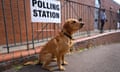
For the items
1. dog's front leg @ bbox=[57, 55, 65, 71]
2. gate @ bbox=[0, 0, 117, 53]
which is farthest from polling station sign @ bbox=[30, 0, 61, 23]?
dog's front leg @ bbox=[57, 55, 65, 71]

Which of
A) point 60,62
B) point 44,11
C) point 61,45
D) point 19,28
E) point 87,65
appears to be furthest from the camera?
point 19,28

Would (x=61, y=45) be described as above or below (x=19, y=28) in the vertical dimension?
below

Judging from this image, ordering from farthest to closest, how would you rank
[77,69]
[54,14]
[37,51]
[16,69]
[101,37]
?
[101,37], [54,14], [37,51], [77,69], [16,69]

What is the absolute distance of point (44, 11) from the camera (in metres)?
5.08

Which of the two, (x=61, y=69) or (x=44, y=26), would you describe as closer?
(x=61, y=69)

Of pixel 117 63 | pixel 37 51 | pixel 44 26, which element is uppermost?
pixel 44 26

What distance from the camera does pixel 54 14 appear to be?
548 cm

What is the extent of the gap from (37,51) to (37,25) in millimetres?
2343

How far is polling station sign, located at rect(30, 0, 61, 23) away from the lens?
4817mm

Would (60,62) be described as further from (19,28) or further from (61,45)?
(19,28)

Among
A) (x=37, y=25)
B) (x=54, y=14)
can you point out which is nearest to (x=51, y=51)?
Result: (x=54, y=14)

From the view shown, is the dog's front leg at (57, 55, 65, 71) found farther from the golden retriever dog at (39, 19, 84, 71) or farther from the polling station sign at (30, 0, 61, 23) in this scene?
the polling station sign at (30, 0, 61, 23)

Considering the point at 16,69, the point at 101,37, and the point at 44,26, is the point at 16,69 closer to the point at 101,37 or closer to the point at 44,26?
the point at 44,26

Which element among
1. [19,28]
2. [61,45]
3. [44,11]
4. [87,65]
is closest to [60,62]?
[61,45]
